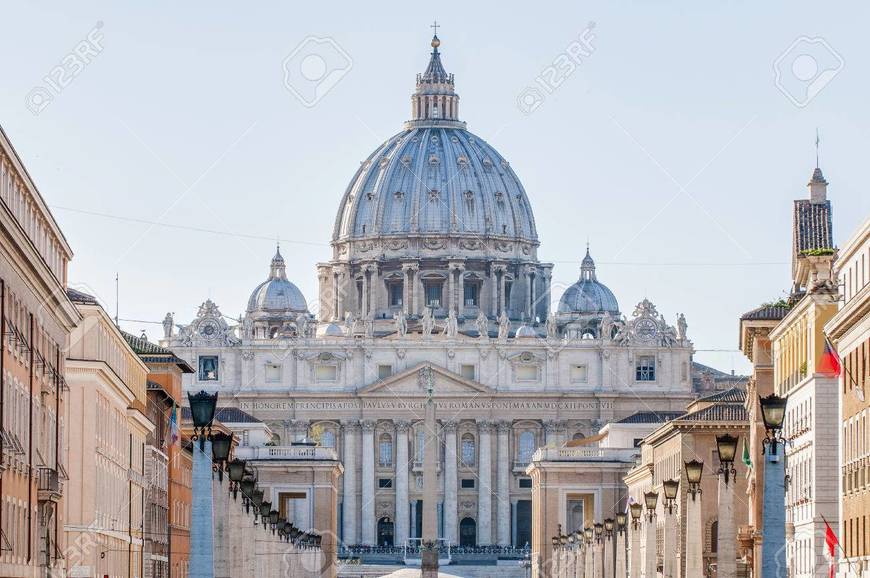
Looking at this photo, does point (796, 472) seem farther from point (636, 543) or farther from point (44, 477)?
point (44, 477)

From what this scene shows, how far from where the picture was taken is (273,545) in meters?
95.8

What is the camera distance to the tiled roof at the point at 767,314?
81.3 metres

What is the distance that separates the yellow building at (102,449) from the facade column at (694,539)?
45.7 ft

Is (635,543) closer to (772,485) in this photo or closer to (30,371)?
(30,371)

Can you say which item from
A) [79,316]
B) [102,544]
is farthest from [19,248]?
[102,544]

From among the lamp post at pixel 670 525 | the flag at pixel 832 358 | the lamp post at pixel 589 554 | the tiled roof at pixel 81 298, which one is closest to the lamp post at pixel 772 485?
the flag at pixel 832 358

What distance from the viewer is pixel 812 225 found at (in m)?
84.2

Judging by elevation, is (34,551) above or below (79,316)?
below

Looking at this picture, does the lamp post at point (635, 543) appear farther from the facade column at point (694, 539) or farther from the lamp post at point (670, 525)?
the facade column at point (694, 539)

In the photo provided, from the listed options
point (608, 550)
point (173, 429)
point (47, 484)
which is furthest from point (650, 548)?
point (47, 484)

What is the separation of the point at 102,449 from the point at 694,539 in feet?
53.8

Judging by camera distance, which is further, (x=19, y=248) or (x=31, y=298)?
(x=31, y=298)

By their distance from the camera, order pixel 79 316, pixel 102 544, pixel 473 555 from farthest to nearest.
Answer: pixel 473 555, pixel 102 544, pixel 79 316

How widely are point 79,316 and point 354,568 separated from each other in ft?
378
